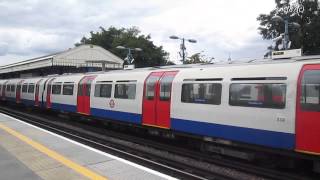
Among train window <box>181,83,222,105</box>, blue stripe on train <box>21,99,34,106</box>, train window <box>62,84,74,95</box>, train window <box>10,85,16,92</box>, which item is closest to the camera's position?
train window <box>181,83,222,105</box>

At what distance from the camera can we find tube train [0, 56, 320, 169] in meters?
9.18

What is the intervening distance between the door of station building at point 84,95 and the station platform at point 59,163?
6338 mm

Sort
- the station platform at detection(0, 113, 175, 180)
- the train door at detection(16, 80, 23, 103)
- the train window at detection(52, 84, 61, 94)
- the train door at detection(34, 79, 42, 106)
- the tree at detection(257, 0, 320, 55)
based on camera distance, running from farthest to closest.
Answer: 1. the tree at detection(257, 0, 320, 55)
2. the train door at detection(16, 80, 23, 103)
3. the train door at detection(34, 79, 42, 106)
4. the train window at detection(52, 84, 61, 94)
5. the station platform at detection(0, 113, 175, 180)

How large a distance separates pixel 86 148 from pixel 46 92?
600 inches

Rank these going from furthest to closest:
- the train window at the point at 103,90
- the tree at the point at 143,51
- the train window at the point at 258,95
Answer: the tree at the point at 143,51
the train window at the point at 103,90
the train window at the point at 258,95

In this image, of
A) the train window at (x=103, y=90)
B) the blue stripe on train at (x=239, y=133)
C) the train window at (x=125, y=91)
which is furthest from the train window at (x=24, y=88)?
the blue stripe on train at (x=239, y=133)

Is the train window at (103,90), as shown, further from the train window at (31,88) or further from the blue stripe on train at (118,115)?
the train window at (31,88)

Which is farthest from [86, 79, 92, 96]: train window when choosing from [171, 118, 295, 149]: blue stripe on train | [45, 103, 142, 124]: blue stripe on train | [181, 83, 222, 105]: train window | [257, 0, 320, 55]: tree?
[257, 0, 320, 55]: tree

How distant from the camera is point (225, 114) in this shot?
11.2 m

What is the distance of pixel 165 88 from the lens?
1387cm

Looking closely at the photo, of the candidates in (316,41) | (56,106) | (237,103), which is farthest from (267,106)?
(316,41)

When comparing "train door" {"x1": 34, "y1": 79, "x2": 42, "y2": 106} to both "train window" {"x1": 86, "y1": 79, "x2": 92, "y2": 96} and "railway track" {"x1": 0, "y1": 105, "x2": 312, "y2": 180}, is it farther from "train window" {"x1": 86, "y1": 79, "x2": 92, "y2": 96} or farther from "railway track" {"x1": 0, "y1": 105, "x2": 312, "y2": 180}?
"railway track" {"x1": 0, "y1": 105, "x2": 312, "y2": 180}

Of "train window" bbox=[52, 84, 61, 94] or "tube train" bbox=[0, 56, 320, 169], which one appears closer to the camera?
"tube train" bbox=[0, 56, 320, 169]

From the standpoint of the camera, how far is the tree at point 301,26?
47.5 metres
